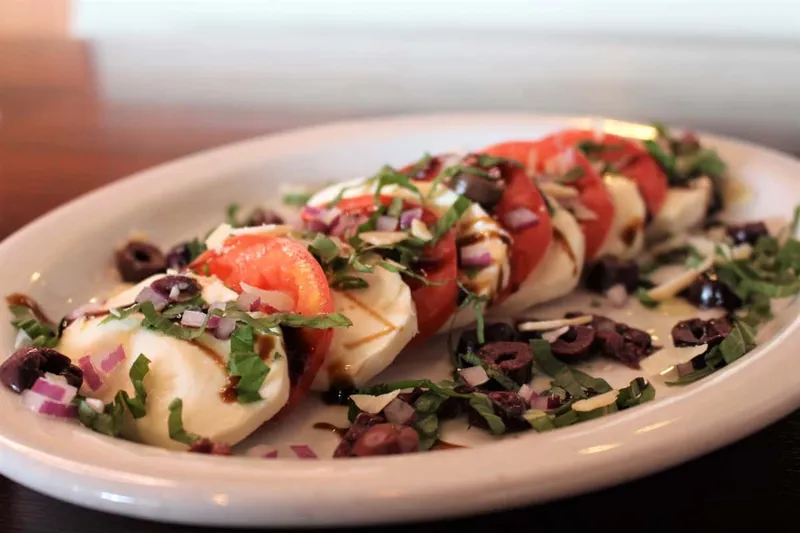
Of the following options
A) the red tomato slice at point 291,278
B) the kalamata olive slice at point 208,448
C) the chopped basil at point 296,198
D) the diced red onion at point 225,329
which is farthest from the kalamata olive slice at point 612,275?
the kalamata olive slice at point 208,448

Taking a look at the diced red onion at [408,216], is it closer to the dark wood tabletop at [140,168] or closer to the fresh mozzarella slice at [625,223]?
the fresh mozzarella slice at [625,223]

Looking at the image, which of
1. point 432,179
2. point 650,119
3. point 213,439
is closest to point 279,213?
point 432,179

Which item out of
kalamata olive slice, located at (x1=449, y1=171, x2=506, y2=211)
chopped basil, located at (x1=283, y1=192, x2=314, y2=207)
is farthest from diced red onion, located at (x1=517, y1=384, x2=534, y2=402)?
chopped basil, located at (x1=283, y1=192, x2=314, y2=207)

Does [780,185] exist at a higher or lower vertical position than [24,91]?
higher

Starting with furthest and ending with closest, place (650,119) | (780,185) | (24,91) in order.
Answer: (24,91), (650,119), (780,185)

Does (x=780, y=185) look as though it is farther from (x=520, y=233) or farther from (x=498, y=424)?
(x=498, y=424)

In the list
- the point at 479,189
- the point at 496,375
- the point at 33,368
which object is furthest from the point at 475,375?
the point at 33,368
